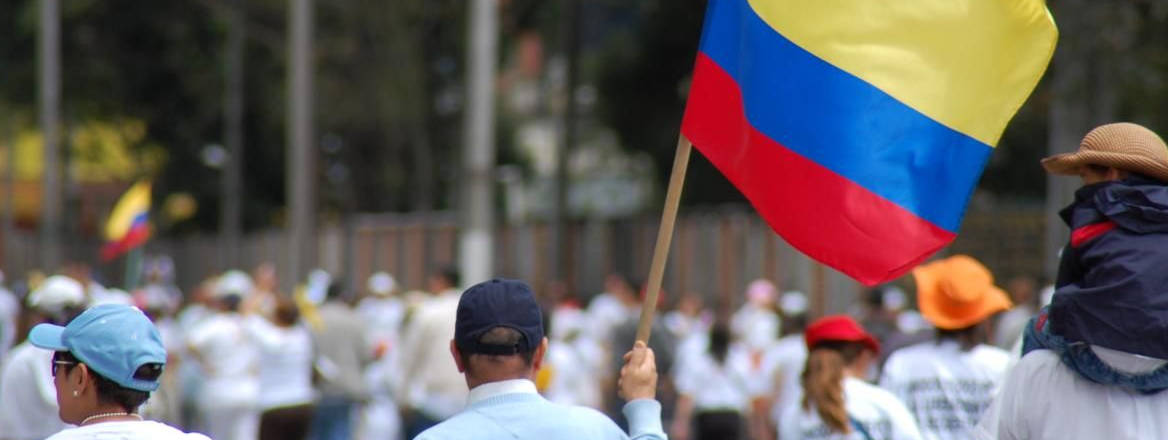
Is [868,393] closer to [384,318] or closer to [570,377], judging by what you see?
[570,377]

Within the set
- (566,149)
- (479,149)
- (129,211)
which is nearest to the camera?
(479,149)

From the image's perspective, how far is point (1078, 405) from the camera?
17.8 ft

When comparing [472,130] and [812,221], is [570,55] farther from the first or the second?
[812,221]

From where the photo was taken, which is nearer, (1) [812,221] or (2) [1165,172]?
(2) [1165,172]

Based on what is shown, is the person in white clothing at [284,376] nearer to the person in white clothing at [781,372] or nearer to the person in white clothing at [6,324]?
the person in white clothing at [6,324]

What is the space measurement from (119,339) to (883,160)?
85.6 inches

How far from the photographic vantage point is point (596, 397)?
18078 mm

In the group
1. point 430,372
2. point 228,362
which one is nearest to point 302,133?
point 228,362

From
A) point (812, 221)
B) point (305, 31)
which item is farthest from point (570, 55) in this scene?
point (812, 221)

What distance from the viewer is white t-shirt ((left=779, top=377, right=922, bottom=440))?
7.41m

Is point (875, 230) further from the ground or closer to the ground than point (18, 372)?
further from the ground

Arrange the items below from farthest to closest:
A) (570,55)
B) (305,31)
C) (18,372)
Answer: (570,55) → (305,31) → (18,372)

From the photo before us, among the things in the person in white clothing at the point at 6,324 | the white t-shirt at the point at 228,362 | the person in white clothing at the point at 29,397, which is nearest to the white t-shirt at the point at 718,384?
the white t-shirt at the point at 228,362

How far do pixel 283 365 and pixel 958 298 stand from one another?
8.89m
